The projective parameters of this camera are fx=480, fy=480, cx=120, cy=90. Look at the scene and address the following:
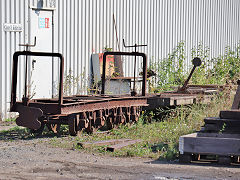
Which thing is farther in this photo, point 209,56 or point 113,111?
point 209,56

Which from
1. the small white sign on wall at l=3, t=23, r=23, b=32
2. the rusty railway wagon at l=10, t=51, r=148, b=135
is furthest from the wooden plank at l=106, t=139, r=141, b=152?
the small white sign on wall at l=3, t=23, r=23, b=32

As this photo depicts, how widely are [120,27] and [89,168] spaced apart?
9656 mm

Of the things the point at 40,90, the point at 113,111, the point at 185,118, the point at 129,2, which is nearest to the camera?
the point at 113,111

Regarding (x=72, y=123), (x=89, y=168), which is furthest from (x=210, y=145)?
(x=72, y=123)

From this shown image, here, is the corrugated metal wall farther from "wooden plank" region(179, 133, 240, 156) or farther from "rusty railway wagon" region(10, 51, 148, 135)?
"wooden plank" region(179, 133, 240, 156)

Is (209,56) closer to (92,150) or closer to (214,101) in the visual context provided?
(214,101)

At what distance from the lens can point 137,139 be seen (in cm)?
913

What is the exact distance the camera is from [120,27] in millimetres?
15703

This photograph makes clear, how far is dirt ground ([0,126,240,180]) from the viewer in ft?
19.9

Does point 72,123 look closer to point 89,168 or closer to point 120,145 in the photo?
point 120,145

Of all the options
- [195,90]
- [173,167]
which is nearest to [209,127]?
[173,167]

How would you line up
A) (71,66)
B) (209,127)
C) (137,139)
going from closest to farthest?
(209,127), (137,139), (71,66)

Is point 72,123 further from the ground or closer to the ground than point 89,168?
further from the ground

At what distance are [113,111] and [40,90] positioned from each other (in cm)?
339
